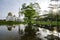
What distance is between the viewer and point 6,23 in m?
2.06

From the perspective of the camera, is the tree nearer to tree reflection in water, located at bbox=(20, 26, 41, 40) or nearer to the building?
tree reflection in water, located at bbox=(20, 26, 41, 40)

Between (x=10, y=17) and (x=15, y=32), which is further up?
(x=10, y=17)

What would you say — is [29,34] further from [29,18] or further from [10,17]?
[10,17]

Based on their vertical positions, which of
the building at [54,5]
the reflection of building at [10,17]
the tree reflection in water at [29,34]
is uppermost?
the building at [54,5]

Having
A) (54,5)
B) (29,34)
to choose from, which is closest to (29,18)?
(29,34)

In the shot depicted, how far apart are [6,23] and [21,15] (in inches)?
10.3

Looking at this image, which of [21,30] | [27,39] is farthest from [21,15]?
[27,39]

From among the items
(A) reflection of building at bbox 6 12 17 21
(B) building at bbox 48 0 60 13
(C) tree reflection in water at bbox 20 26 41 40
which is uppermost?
(B) building at bbox 48 0 60 13

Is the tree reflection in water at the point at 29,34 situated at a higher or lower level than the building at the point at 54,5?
lower

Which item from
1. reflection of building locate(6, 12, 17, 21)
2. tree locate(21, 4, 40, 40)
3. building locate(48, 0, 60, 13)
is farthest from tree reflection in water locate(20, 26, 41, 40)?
building locate(48, 0, 60, 13)

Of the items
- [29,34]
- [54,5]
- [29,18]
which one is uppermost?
[54,5]

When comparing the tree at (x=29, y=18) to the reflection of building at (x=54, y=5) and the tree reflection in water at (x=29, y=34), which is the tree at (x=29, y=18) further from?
the reflection of building at (x=54, y=5)

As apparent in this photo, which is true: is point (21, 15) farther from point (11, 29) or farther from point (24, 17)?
point (11, 29)

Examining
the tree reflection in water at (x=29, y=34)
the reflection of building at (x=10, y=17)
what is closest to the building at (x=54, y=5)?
the tree reflection in water at (x=29, y=34)
